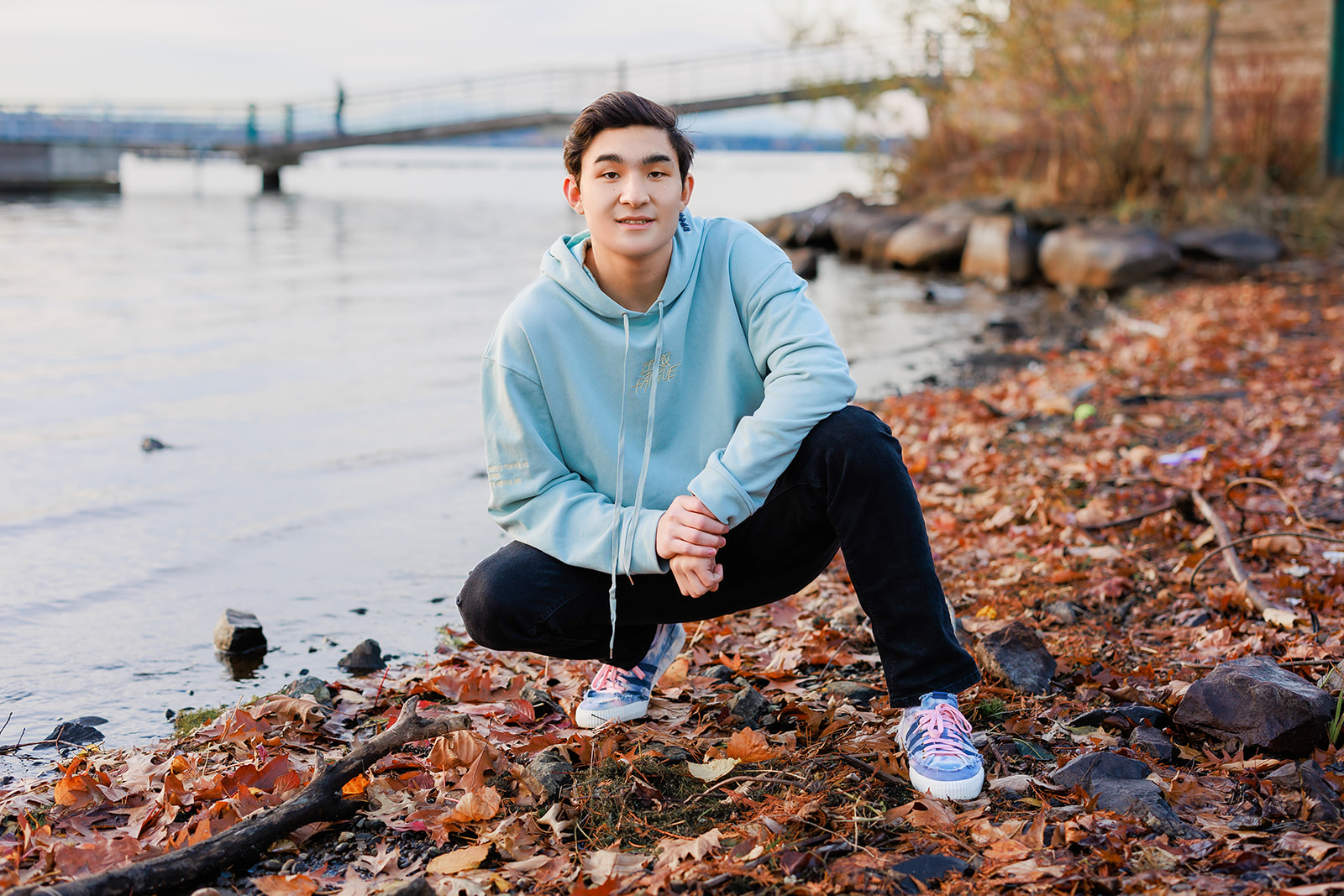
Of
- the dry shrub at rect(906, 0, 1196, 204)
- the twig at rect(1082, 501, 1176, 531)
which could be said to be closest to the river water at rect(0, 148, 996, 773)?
the twig at rect(1082, 501, 1176, 531)

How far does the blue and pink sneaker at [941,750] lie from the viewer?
8.17 feet

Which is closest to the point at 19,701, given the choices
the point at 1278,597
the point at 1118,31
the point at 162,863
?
the point at 162,863

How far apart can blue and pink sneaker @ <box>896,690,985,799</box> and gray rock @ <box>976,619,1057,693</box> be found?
0.52m

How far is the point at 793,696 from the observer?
324 centimetres

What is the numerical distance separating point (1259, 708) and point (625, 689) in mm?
1591

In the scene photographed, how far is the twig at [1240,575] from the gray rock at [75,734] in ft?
11.5

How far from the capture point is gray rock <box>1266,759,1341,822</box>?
2.29 metres

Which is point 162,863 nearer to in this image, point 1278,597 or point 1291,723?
point 1291,723

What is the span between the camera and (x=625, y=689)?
10.2ft

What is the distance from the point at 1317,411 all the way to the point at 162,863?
601 cm

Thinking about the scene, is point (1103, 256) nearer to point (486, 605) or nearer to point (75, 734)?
point (486, 605)

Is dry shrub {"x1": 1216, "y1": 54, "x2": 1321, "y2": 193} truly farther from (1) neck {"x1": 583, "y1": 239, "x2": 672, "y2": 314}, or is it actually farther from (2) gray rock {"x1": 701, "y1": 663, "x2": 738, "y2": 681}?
(1) neck {"x1": 583, "y1": 239, "x2": 672, "y2": 314}

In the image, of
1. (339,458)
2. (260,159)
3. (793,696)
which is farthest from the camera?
(260,159)

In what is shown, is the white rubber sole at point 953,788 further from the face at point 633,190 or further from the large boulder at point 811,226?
the large boulder at point 811,226
